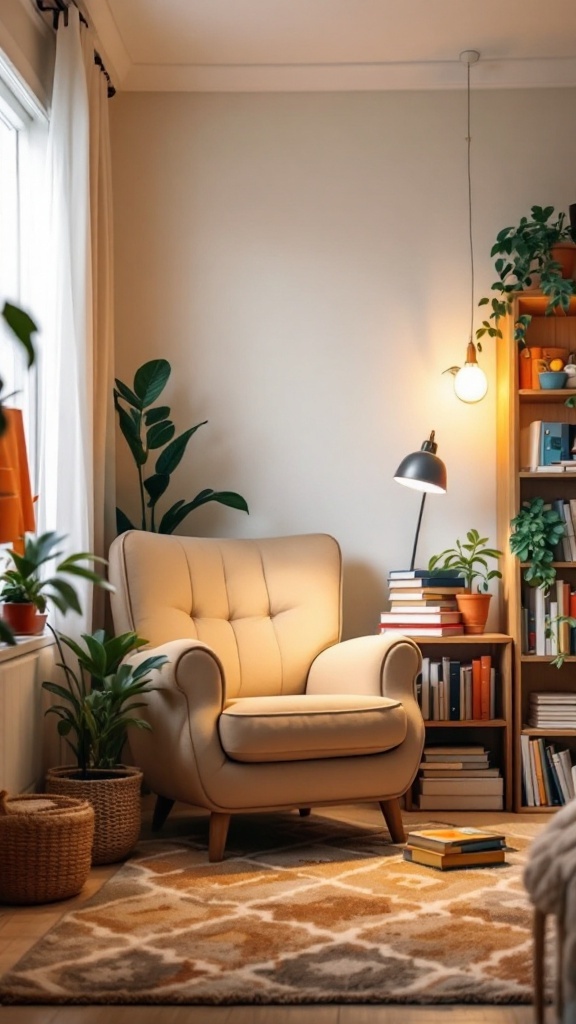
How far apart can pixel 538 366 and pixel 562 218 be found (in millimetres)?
611

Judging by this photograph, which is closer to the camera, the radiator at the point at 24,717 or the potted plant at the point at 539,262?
the radiator at the point at 24,717

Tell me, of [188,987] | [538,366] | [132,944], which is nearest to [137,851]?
[132,944]

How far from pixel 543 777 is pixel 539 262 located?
1.96 m

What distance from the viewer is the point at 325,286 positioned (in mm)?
4512

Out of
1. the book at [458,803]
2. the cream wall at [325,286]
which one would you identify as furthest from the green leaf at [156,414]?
the book at [458,803]

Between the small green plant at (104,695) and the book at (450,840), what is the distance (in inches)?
33.7

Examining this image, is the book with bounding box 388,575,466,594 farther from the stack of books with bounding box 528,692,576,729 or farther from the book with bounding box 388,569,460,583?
the stack of books with bounding box 528,692,576,729

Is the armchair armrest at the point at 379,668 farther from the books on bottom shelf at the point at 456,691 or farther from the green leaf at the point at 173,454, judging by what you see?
the green leaf at the point at 173,454

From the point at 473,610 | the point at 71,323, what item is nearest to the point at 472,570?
the point at 473,610

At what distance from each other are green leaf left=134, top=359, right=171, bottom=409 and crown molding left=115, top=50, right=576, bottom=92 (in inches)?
47.5

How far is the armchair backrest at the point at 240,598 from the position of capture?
368cm

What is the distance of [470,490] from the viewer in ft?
14.7

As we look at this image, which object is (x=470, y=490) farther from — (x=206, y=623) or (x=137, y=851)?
(x=137, y=851)

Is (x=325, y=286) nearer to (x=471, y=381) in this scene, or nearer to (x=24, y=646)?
(x=471, y=381)
